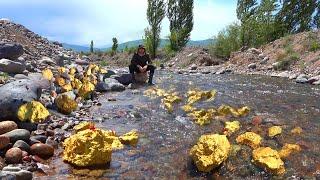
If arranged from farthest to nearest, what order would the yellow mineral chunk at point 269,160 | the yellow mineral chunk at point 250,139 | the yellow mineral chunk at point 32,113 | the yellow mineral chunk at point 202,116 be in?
1. the yellow mineral chunk at point 202,116
2. the yellow mineral chunk at point 32,113
3. the yellow mineral chunk at point 250,139
4. the yellow mineral chunk at point 269,160

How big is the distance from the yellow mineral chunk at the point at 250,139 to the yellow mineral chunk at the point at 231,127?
63cm

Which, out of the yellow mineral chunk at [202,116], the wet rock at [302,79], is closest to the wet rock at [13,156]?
the yellow mineral chunk at [202,116]

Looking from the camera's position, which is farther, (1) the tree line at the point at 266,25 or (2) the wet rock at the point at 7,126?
(1) the tree line at the point at 266,25

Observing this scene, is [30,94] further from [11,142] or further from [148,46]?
[148,46]

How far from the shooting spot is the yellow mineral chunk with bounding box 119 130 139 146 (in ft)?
30.5

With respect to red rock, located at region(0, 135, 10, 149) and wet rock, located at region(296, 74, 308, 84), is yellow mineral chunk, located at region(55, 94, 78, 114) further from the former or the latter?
wet rock, located at region(296, 74, 308, 84)

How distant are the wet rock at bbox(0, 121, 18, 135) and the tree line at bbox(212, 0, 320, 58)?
31.0 meters

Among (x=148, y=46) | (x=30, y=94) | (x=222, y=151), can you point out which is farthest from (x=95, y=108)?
(x=148, y=46)

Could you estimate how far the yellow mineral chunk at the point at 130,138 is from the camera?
366 inches

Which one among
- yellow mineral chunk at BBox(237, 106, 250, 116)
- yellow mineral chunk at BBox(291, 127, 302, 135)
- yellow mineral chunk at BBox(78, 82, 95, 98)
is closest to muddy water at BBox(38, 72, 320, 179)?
yellow mineral chunk at BBox(291, 127, 302, 135)

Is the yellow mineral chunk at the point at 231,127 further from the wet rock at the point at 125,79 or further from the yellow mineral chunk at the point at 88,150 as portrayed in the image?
the wet rock at the point at 125,79

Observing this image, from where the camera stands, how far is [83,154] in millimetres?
7984

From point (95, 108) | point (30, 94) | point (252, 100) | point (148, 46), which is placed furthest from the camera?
point (148, 46)

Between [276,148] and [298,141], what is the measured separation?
2.28 feet
